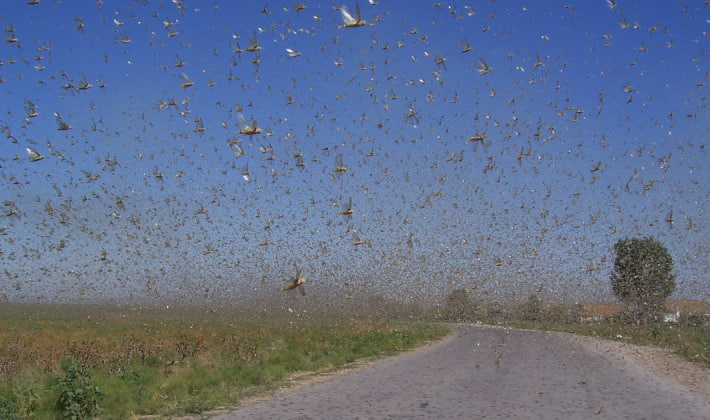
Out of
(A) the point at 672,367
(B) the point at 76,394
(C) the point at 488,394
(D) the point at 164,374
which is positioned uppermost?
(B) the point at 76,394

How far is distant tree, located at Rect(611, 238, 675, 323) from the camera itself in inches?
2242

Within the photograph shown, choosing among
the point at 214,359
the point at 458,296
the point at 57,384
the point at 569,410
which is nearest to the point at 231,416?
the point at 57,384

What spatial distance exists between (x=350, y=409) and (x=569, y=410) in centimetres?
377

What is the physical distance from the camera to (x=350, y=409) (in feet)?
32.3

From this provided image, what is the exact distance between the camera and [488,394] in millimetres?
11422

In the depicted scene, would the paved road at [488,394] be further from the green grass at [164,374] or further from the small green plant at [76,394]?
the small green plant at [76,394]

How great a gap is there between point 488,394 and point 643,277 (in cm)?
6345

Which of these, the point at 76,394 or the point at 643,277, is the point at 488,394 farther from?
the point at 643,277

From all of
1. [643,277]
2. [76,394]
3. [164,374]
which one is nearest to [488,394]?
[76,394]

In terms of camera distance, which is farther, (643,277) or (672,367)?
(643,277)

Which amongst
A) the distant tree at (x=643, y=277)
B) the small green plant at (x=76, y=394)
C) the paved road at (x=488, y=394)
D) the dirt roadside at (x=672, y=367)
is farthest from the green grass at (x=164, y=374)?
the distant tree at (x=643, y=277)

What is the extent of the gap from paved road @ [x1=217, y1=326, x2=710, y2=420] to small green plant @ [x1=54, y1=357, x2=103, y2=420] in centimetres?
247

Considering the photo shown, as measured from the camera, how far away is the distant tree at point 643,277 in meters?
56.9

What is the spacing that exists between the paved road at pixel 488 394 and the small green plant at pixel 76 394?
2.47 m
